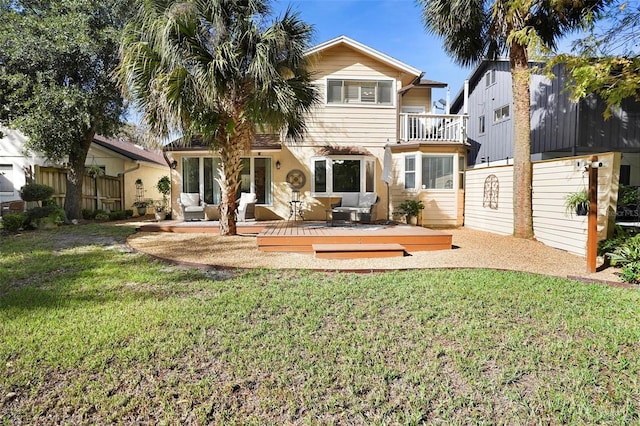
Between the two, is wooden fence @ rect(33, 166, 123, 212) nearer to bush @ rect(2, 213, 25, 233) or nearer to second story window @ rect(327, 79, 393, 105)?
bush @ rect(2, 213, 25, 233)

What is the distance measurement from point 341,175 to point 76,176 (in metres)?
10.2

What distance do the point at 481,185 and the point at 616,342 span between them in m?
9.17

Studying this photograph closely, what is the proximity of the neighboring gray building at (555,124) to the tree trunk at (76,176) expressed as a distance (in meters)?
16.4

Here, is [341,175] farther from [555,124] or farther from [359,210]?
[555,124]

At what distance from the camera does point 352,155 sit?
13.0m

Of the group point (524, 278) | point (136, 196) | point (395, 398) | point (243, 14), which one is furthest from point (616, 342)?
point (136, 196)

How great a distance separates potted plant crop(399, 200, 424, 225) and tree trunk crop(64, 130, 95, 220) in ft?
39.4

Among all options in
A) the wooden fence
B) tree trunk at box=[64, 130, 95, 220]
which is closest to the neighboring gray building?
tree trunk at box=[64, 130, 95, 220]

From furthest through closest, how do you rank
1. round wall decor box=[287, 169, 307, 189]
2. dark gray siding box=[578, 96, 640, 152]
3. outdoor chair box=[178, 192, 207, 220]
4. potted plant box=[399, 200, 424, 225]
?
dark gray siding box=[578, 96, 640, 152], round wall decor box=[287, 169, 307, 189], potted plant box=[399, 200, 424, 225], outdoor chair box=[178, 192, 207, 220]

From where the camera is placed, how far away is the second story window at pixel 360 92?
13508 mm

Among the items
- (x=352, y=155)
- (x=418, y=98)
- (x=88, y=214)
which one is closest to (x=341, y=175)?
(x=352, y=155)

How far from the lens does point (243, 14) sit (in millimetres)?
8234

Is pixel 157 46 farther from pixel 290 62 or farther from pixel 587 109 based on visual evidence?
pixel 587 109

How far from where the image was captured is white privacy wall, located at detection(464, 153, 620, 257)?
23.8ft
